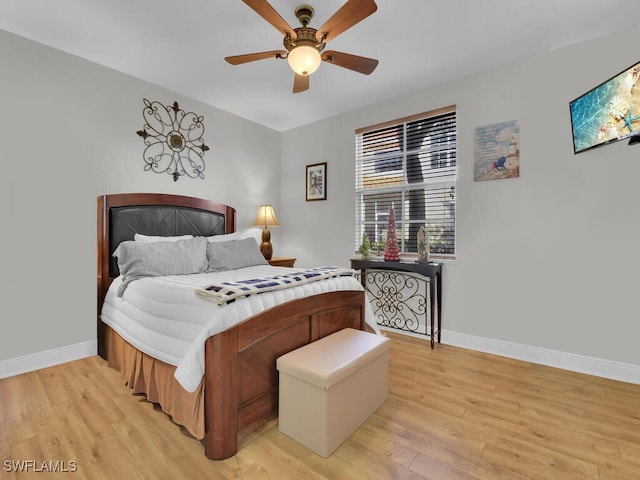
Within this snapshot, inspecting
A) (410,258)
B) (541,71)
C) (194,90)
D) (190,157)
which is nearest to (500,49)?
(541,71)

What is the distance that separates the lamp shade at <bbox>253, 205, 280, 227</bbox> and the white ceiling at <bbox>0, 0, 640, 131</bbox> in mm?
1473

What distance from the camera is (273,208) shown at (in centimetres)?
454

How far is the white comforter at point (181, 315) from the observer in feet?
4.86

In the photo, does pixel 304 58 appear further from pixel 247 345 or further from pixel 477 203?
pixel 477 203

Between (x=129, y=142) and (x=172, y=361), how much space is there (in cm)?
235

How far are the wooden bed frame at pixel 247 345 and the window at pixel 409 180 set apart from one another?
1272 mm

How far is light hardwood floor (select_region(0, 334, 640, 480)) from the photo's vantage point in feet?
4.67

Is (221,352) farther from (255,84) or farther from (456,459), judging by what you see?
(255,84)

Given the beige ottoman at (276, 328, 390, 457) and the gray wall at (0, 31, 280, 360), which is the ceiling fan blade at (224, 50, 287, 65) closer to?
the gray wall at (0, 31, 280, 360)

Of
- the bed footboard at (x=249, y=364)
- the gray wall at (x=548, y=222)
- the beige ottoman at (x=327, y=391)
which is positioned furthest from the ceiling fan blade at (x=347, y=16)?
the beige ottoman at (x=327, y=391)

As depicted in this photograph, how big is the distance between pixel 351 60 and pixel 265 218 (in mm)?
2341

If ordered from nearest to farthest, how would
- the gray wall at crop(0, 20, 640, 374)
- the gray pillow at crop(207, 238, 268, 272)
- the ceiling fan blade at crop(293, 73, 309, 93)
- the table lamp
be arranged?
the ceiling fan blade at crop(293, 73, 309, 93) → the gray wall at crop(0, 20, 640, 374) → the gray pillow at crop(207, 238, 268, 272) → the table lamp

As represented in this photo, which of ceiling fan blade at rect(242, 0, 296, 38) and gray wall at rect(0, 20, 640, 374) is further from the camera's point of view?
gray wall at rect(0, 20, 640, 374)

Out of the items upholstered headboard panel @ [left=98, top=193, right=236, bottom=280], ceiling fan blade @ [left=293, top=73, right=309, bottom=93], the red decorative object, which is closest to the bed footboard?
the red decorative object
